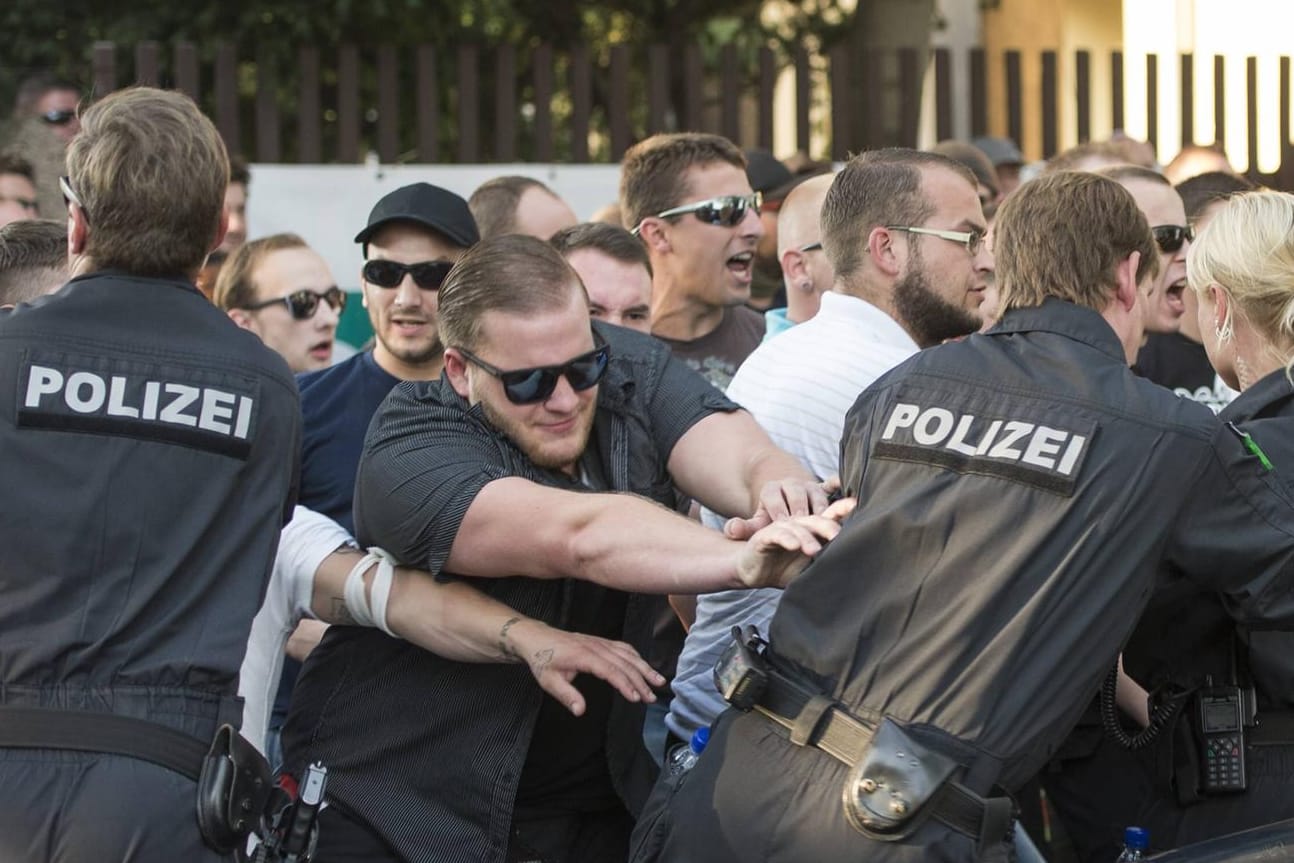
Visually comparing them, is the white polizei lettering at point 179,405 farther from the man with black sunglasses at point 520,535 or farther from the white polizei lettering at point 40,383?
the man with black sunglasses at point 520,535

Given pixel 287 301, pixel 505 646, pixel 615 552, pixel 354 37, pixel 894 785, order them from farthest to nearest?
pixel 354 37 < pixel 287 301 < pixel 505 646 < pixel 615 552 < pixel 894 785

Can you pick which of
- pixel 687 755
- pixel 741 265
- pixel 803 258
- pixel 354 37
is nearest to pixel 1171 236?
pixel 803 258

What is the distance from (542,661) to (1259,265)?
1.74 metres

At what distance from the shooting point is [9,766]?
9.95 feet

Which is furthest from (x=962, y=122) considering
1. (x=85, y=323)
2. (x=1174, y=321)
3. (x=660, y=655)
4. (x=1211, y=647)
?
(x=85, y=323)

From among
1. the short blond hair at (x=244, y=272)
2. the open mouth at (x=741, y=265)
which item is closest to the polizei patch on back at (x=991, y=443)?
the open mouth at (x=741, y=265)

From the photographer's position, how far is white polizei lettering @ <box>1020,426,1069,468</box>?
3.10 metres

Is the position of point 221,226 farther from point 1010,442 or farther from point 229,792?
point 1010,442

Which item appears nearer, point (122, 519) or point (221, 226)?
point (122, 519)

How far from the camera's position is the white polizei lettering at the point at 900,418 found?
3273 mm

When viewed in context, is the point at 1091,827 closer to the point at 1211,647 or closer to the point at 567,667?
the point at 1211,647

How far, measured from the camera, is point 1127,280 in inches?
137

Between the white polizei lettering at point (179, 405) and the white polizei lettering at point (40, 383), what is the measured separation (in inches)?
7.3

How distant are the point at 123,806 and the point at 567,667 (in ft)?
2.92
